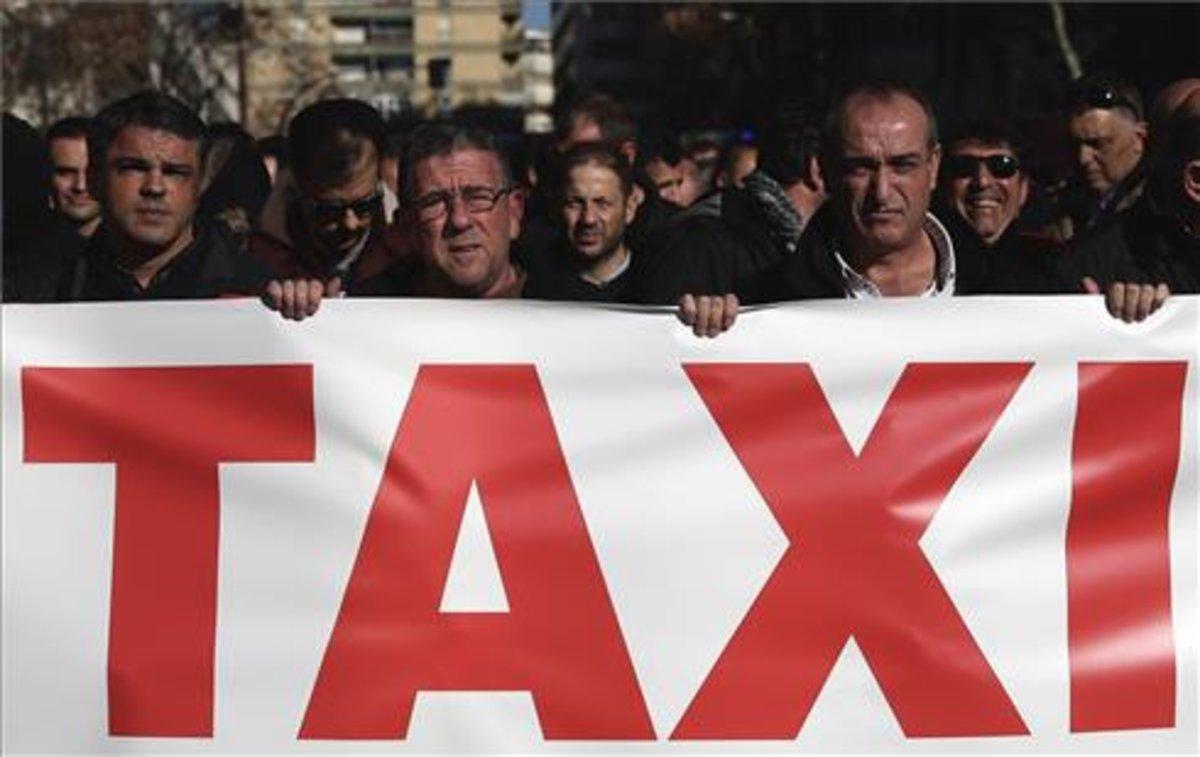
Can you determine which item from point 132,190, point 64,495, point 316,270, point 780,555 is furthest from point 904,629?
point 316,270

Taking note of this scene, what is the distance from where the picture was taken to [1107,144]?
7.09m

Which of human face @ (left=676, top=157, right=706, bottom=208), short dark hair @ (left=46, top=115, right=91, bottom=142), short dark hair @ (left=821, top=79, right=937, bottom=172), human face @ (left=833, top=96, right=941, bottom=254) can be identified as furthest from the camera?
human face @ (left=676, top=157, right=706, bottom=208)

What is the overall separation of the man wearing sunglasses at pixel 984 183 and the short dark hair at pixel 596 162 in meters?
0.94

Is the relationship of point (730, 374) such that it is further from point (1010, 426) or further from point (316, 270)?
point (316, 270)

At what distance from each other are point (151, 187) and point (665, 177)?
436 cm

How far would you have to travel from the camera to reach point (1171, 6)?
28.8 metres

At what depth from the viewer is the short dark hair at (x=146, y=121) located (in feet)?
16.6

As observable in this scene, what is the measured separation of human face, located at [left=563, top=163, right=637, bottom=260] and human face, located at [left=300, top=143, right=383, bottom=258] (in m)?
0.51

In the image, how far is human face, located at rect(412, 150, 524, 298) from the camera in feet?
15.5

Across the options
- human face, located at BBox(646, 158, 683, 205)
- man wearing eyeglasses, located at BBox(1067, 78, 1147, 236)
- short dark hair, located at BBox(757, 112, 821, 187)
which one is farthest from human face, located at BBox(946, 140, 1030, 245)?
human face, located at BBox(646, 158, 683, 205)

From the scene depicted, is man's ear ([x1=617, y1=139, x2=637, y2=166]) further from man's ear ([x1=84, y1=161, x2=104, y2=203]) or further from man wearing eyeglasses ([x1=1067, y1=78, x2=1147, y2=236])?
man's ear ([x1=84, y1=161, x2=104, y2=203])

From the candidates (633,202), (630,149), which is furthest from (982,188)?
(630,149)

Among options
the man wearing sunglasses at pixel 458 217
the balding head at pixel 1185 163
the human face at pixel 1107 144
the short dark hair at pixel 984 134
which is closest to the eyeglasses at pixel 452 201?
the man wearing sunglasses at pixel 458 217

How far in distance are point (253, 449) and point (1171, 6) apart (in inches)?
1022
